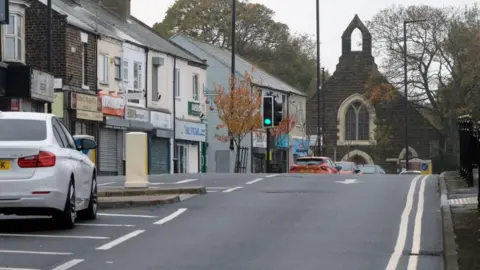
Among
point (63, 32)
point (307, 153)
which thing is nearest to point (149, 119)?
point (63, 32)

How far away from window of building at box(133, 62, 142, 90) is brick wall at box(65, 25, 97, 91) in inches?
163

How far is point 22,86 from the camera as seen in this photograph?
1510 inches

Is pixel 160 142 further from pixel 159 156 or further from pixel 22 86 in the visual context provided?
pixel 22 86

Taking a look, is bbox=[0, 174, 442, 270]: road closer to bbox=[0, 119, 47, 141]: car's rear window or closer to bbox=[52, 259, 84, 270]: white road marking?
bbox=[52, 259, 84, 270]: white road marking

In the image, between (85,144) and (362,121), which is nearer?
(85,144)

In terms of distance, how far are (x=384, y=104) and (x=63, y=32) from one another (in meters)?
45.4

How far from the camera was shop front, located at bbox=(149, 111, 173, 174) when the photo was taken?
51469 mm

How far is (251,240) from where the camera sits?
13734 millimetres

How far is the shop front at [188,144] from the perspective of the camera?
5562cm

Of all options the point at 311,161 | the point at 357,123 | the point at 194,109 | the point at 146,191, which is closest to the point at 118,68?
the point at 194,109

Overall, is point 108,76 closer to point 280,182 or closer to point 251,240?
point 280,182

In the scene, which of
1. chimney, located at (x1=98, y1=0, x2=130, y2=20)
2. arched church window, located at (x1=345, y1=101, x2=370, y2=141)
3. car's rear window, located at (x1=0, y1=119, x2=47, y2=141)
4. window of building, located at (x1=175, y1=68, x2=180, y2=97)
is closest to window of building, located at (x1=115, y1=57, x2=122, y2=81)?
window of building, located at (x1=175, y1=68, x2=180, y2=97)

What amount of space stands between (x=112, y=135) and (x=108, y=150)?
44.4 inches

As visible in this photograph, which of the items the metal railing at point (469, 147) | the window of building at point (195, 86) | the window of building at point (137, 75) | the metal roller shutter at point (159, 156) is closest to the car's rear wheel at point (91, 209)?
the metal railing at point (469, 147)
